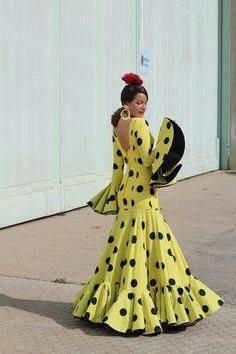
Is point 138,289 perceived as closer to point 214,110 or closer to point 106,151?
point 106,151

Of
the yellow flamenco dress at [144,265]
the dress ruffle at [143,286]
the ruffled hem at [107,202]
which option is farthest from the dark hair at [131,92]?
the dress ruffle at [143,286]

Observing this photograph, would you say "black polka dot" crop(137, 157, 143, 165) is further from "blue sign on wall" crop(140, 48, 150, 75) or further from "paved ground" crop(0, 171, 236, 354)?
"blue sign on wall" crop(140, 48, 150, 75)

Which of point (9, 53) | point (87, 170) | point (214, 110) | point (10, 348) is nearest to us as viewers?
point (10, 348)

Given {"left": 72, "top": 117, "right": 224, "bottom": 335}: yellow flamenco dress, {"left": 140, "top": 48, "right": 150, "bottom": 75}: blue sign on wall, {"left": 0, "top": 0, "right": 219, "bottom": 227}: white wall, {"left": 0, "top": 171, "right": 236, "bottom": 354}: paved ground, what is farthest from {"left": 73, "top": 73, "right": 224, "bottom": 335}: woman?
{"left": 140, "top": 48, "right": 150, "bottom": 75}: blue sign on wall

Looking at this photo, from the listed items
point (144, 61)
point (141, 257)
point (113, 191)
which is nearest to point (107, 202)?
point (113, 191)

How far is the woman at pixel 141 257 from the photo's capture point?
447 centimetres

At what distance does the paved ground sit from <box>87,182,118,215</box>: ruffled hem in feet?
2.81

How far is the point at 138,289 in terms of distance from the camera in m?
4.50

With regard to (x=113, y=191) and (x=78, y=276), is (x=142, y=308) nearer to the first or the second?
(x=113, y=191)

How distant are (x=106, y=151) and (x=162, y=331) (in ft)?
25.9

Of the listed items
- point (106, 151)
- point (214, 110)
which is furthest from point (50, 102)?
point (214, 110)

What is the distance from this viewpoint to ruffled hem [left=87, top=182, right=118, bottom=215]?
4.84 m

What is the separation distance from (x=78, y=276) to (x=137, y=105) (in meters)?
2.30

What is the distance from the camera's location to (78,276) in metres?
6.36
